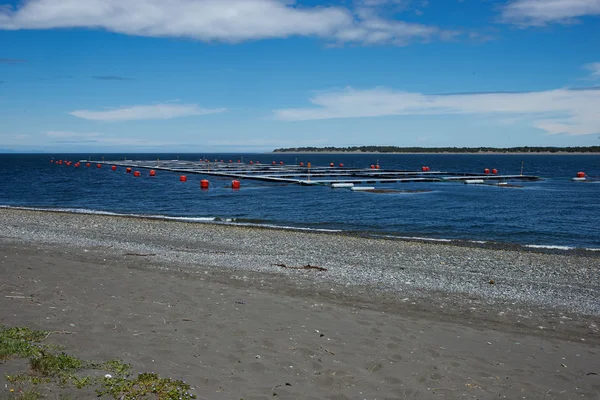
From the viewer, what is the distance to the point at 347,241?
2109 cm

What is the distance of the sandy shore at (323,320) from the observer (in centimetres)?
641

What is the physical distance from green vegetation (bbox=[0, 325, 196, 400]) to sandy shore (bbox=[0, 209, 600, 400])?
0.63 ft

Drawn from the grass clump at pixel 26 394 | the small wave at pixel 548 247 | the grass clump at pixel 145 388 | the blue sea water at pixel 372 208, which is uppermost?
the grass clump at pixel 26 394

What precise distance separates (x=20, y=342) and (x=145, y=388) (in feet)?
6.34

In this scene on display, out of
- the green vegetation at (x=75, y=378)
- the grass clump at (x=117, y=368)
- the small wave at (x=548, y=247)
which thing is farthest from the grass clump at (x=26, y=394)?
the small wave at (x=548, y=247)

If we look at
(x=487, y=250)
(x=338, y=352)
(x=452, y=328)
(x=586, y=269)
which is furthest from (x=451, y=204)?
(x=338, y=352)

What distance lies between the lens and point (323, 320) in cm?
880

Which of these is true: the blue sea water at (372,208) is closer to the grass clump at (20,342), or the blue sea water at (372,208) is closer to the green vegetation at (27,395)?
the grass clump at (20,342)

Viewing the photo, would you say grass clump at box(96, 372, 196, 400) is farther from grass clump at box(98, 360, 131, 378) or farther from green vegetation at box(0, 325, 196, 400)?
grass clump at box(98, 360, 131, 378)

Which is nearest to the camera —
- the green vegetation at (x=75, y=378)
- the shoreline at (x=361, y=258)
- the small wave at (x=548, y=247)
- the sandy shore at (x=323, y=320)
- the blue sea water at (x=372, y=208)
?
the green vegetation at (x=75, y=378)

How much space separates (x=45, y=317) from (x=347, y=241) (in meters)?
14.6

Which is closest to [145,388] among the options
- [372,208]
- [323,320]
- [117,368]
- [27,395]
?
[117,368]

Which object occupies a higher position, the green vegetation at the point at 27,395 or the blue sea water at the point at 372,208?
the green vegetation at the point at 27,395

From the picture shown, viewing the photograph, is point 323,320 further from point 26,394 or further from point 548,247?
point 548,247
